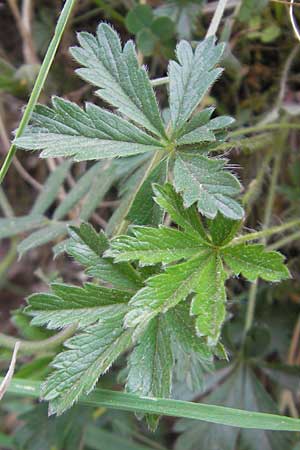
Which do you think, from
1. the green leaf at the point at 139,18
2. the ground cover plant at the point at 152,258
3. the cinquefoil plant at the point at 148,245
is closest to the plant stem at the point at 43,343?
the ground cover plant at the point at 152,258

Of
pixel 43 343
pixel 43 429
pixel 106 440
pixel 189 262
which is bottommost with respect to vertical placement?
pixel 106 440

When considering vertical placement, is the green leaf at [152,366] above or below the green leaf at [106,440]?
above

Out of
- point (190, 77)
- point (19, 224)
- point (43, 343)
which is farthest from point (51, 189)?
point (190, 77)

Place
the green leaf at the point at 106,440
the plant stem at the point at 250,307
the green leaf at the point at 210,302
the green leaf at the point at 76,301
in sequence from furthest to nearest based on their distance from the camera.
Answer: the green leaf at the point at 106,440 < the plant stem at the point at 250,307 < the green leaf at the point at 76,301 < the green leaf at the point at 210,302

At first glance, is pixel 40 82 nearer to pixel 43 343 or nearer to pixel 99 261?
pixel 99 261

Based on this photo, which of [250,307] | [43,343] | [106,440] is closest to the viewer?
[43,343]

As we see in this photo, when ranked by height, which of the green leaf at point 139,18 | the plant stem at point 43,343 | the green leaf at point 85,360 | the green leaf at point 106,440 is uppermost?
the green leaf at point 139,18

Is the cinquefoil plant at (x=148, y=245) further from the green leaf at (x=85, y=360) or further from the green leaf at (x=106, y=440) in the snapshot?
the green leaf at (x=106, y=440)
